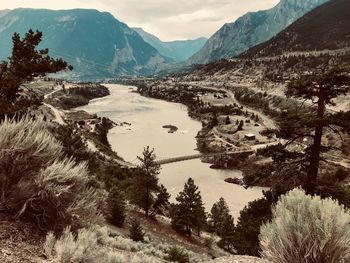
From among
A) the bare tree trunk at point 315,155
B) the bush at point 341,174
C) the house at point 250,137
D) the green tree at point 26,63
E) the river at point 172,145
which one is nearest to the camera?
the bare tree trunk at point 315,155

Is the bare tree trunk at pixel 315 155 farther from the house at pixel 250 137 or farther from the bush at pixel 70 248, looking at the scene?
the house at pixel 250 137

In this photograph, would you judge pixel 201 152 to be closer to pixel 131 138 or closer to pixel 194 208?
pixel 131 138

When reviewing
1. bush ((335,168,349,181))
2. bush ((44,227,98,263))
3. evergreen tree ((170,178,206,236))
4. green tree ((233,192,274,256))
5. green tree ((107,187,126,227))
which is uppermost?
bush ((44,227,98,263))

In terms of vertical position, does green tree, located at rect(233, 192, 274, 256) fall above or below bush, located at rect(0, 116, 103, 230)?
below

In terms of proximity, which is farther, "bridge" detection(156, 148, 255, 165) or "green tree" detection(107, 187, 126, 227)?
"bridge" detection(156, 148, 255, 165)

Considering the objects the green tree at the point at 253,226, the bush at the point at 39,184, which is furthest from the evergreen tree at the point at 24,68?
the green tree at the point at 253,226

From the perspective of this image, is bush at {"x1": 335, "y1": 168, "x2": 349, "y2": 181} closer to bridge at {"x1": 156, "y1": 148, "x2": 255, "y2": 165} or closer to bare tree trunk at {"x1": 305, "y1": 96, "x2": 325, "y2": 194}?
bridge at {"x1": 156, "y1": 148, "x2": 255, "y2": 165}

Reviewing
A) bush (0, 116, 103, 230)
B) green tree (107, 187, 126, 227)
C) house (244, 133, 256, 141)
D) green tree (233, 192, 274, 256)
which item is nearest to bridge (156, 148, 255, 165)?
house (244, 133, 256, 141)
